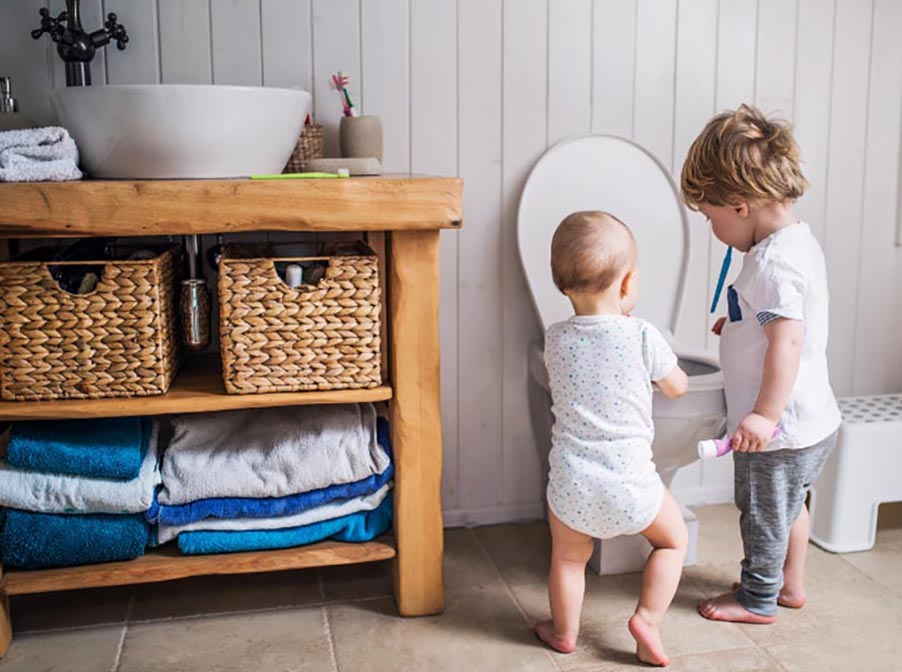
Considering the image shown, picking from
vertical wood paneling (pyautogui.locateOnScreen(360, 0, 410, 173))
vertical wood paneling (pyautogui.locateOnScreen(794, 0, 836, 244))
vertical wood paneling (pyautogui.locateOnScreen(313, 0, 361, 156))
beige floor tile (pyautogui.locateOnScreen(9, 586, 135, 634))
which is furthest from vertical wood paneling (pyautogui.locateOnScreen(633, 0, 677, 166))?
beige floor tile (pyautogui.locateOnScreen(9, 586, 135, 634))

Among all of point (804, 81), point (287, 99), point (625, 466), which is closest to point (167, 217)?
point (287, 99)

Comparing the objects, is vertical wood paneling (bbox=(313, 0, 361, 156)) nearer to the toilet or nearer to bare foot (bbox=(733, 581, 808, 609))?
the toilet

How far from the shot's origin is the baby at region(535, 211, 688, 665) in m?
1.70

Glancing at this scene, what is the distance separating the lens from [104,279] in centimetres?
175

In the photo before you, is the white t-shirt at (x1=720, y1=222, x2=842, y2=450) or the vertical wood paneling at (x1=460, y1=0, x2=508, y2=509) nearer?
the white t-shirt at (x1=720, y1=222, x2=842, y2=450)

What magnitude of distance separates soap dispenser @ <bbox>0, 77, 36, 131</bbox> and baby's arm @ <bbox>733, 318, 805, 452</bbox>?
1.39 m

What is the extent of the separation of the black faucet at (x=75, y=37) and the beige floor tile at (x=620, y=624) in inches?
52.5

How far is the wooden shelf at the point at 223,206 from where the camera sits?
164 cm

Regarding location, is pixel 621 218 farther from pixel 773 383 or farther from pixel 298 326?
pixel 298 326

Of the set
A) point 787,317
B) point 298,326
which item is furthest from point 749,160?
point 298,326

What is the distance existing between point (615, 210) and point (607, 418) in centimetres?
73

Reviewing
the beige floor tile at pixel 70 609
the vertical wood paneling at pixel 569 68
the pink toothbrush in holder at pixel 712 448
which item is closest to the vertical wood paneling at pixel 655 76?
the vertical wood paneling at pixel 569 68

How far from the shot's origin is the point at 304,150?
2070 millimetres

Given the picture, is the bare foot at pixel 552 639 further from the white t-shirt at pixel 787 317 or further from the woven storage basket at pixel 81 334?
the woven storage basket at pixel 81 334
